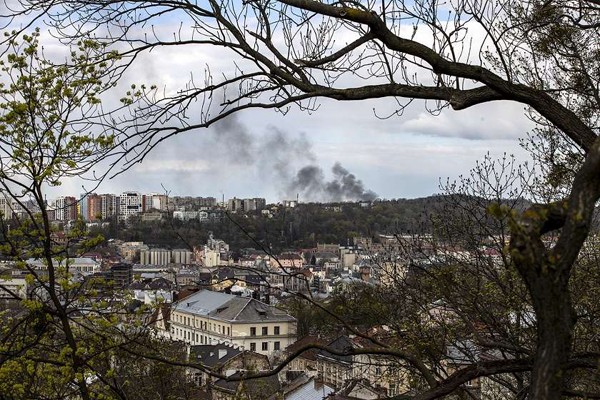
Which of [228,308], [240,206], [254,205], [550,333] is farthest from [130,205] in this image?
[550,333]

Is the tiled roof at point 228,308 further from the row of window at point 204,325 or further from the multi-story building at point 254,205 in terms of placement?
the multi-story building at point 254,205

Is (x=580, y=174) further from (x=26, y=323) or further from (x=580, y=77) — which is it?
(x=580, y=77)

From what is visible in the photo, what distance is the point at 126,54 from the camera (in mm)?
4355

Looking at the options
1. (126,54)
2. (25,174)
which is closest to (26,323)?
(25,174)

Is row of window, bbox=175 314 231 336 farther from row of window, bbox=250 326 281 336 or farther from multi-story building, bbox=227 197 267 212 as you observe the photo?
multi-story building, bbox=227 197 267 212

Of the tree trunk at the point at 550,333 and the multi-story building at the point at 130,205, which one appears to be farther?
the multi-story building at the point at 130,205

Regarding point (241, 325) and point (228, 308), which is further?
point (228, 308)

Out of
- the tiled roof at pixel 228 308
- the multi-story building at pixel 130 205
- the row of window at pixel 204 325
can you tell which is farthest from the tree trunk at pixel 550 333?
the row of window at pixel 204 325

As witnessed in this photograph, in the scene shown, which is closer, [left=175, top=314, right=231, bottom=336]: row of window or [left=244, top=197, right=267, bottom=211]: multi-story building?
[left=244, top=197, right=267, bottom=211]: multi-story building

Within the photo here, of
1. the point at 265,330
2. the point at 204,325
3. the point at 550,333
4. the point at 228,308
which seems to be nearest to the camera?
the point at 550,333

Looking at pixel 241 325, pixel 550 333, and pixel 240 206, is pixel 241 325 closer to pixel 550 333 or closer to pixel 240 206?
pixel 240 206

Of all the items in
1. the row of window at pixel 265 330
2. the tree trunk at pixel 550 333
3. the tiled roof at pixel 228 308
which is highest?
the tree trunk at pixel 550 333

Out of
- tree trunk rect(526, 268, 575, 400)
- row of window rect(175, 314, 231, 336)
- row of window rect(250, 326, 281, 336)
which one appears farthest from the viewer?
row of window rect(250, 326, 281, 336)

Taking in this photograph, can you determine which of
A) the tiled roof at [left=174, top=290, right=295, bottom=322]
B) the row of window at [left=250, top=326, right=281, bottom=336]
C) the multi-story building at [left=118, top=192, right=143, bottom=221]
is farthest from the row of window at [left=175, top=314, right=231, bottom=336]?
the multi-story building at [left=118, top=192, right=143, bottom=221]
